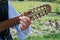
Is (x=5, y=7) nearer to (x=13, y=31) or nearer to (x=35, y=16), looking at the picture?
(x=35, y=16)

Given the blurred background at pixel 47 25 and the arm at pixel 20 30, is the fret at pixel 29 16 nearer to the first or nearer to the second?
the arm at pixel 20 30

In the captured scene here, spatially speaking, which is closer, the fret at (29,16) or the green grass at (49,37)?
the fret at (29,16)

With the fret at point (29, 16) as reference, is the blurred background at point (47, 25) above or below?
below

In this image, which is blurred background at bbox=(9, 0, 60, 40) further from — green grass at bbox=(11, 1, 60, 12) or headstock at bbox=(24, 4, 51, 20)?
headstock at bbox=(24, 4, 51, 20)

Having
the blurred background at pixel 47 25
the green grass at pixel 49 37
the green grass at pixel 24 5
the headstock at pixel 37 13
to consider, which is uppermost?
the headstock at pixel 37 13

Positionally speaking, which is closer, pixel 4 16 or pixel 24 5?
pixel 4 16

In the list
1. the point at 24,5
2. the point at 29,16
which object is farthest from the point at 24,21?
the point at 24,5

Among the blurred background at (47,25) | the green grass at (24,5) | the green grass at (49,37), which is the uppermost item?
the green grass at (24,5)

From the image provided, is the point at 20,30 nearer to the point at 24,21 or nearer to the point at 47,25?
the point at 24,21

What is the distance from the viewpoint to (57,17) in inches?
51.8

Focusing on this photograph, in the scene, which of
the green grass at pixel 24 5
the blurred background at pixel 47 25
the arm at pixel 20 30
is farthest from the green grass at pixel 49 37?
the arm at pixel 20 30

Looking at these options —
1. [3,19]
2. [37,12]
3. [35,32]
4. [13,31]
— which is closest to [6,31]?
[3,19]

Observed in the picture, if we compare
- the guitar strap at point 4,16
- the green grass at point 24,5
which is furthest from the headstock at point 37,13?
the green grass at point 24,5

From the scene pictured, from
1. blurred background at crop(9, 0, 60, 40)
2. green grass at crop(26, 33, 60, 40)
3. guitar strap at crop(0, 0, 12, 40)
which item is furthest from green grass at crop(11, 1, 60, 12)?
guitar strap at crop(0, 0, 12, 40)
